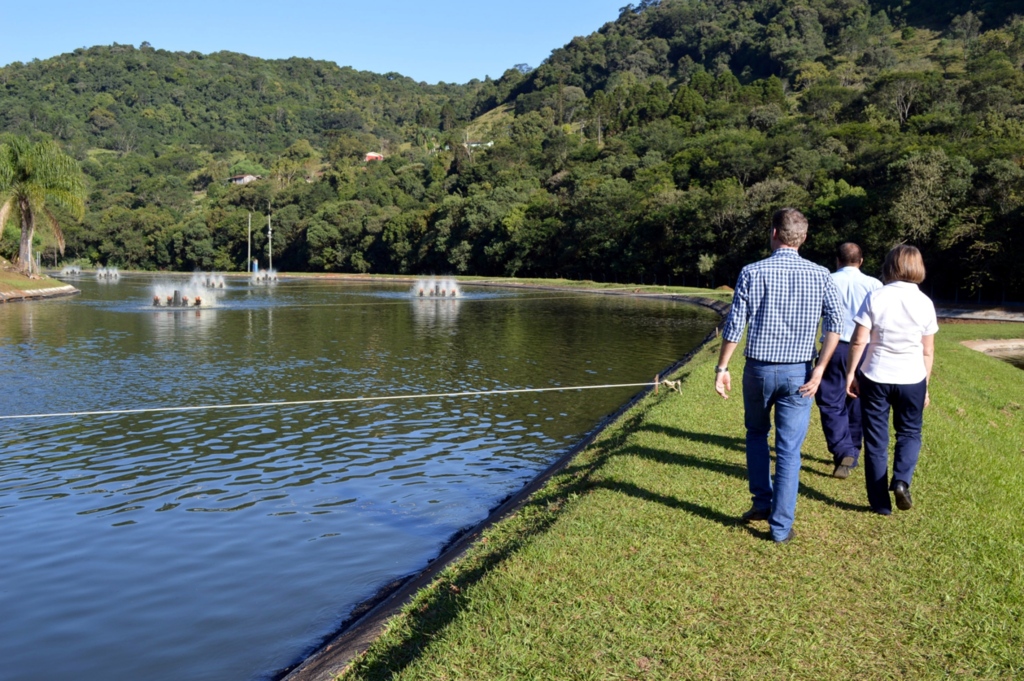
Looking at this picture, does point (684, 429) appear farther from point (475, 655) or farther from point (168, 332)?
point (168, 332)

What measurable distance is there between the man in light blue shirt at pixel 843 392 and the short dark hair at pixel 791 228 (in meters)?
2.30

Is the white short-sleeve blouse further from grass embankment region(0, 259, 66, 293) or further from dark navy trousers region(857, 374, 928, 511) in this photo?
grass embankment region(0, 259, 66, 293)

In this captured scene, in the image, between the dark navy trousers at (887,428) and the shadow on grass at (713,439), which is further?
the shadow on grass at (713,439)

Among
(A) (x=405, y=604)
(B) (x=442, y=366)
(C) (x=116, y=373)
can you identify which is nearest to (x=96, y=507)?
(A) (x=405, y=604)

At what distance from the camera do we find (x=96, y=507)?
33.6ft

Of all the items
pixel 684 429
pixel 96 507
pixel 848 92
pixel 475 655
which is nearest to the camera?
pixel 475 655

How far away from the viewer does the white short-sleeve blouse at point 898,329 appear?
7.15m

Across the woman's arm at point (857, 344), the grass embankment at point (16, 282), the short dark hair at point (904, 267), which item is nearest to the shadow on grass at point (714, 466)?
the woman's arm at point (857, 344)

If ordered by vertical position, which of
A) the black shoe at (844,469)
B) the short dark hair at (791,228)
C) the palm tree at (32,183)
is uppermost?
the palm tree at (32,183)

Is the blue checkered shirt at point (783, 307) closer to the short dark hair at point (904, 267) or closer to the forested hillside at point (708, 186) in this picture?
the short dark hair at point (904, 267)

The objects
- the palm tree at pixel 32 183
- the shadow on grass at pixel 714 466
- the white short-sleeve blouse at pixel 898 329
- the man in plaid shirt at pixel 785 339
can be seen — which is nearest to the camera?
the man in plaid shirt at pixel 785 339

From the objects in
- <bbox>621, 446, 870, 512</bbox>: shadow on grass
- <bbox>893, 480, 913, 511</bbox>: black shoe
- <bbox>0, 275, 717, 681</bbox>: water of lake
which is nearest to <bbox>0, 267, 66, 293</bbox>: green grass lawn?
<bbox>0, 275, 717, 681</bbox>: water of lake

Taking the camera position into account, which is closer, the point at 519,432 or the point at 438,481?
the point at 438,481

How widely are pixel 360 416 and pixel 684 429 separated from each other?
7175 mm
